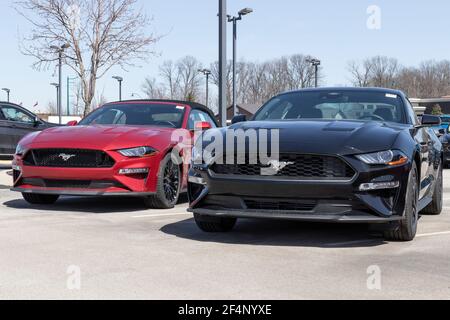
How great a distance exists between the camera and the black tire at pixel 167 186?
25.5ft

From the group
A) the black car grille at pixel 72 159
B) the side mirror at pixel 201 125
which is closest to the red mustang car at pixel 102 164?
the black car grille at pixel 72 159

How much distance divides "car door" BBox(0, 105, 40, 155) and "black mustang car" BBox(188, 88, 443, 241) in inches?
389

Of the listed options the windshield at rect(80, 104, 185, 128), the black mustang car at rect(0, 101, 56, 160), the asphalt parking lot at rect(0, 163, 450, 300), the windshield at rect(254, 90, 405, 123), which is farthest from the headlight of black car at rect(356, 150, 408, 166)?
the black mustang car at rect(0, 101, 56, 160)

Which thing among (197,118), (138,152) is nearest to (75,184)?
(138,152)

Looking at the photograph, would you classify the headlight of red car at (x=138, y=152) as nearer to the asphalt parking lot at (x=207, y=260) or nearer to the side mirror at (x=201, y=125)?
the asphalt parking lot at (x=207, y=260)

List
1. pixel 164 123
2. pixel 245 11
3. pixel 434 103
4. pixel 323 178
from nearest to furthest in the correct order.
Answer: pixel 323 178, pixel 164 123, pixel 245 11, pixel 434 103

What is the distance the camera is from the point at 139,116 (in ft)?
29.3

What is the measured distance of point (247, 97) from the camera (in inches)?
4146

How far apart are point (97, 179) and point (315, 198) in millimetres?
3078

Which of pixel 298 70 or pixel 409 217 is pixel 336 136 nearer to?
pixel 409 217

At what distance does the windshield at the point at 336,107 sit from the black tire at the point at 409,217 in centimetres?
93

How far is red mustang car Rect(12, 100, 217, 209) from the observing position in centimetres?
744

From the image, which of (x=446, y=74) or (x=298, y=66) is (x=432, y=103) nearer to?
(x=298, y=66)
